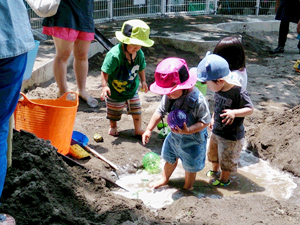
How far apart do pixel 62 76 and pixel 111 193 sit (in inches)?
85.6

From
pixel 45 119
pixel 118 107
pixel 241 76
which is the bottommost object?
pixel 118 107

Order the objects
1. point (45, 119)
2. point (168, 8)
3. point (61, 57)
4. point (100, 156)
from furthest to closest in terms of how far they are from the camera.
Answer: point (168, 8) → point (61, 57) → point (100, 156) → point (45, 119)

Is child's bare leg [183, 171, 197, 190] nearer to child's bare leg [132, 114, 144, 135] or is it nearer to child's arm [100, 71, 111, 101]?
child's bare leg [132, 114, 144, 135]

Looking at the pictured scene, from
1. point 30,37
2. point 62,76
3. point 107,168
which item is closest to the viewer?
point 30,37

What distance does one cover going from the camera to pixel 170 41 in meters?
8.74

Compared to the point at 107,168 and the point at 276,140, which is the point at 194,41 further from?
the point at 107,168

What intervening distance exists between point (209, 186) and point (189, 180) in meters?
0.29

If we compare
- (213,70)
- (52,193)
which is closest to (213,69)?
(213,70)

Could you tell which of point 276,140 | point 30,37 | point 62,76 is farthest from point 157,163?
point 30,37

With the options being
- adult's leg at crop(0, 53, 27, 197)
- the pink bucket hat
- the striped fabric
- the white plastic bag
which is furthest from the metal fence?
adult's leg at crop(0, 53, 27, 197)

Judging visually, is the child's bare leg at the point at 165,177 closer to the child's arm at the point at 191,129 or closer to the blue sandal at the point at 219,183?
the blue sandal at the point at 219,183

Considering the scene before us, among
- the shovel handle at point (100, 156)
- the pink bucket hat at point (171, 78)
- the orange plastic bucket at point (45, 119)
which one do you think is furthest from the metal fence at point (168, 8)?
the pink bucket hat at point (171, 78)

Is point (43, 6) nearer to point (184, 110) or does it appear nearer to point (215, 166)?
point (184, 110)

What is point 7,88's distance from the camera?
208 centimetres
